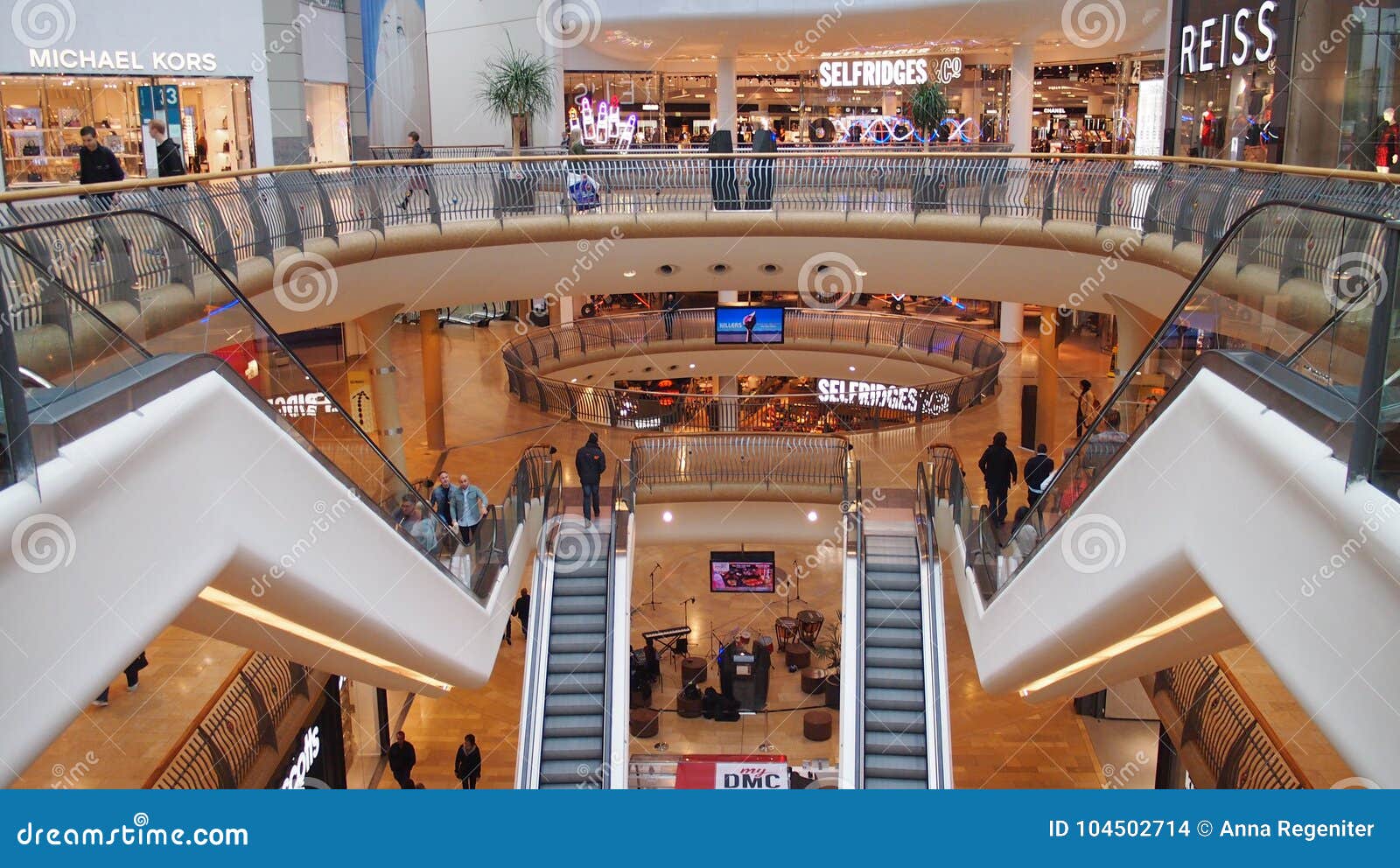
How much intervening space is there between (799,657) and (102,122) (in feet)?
41.2

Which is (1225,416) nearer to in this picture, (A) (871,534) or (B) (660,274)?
(A) (871,534)

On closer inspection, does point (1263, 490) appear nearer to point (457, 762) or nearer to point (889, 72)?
point (457, 762)

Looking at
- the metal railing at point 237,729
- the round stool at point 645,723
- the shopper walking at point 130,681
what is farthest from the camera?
the round stool at point 645,723

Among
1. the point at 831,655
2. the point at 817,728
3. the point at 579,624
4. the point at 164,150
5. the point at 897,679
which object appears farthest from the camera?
the point at 831,655

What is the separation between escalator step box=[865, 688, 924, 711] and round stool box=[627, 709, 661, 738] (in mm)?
4578

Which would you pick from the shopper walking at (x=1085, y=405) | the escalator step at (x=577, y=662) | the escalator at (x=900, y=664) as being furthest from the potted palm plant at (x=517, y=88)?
the shopper walking at (x=1085, y=405)

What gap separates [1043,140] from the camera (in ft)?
92.1

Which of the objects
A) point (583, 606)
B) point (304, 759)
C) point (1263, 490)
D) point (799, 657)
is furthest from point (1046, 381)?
point (1263, 490)

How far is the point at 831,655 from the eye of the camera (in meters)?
17.9

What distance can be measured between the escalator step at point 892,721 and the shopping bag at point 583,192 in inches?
318

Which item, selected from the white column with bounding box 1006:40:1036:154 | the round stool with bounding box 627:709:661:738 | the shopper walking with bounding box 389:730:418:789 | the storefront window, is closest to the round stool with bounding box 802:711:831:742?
the round stool with bounding box 627:709:661:738

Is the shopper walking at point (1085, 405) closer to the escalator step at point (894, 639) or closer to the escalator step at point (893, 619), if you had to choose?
the escalator step at point (893, 619)

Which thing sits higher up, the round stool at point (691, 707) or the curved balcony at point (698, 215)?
the curved balcony at point (698, 215)

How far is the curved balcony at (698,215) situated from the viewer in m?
11.5
